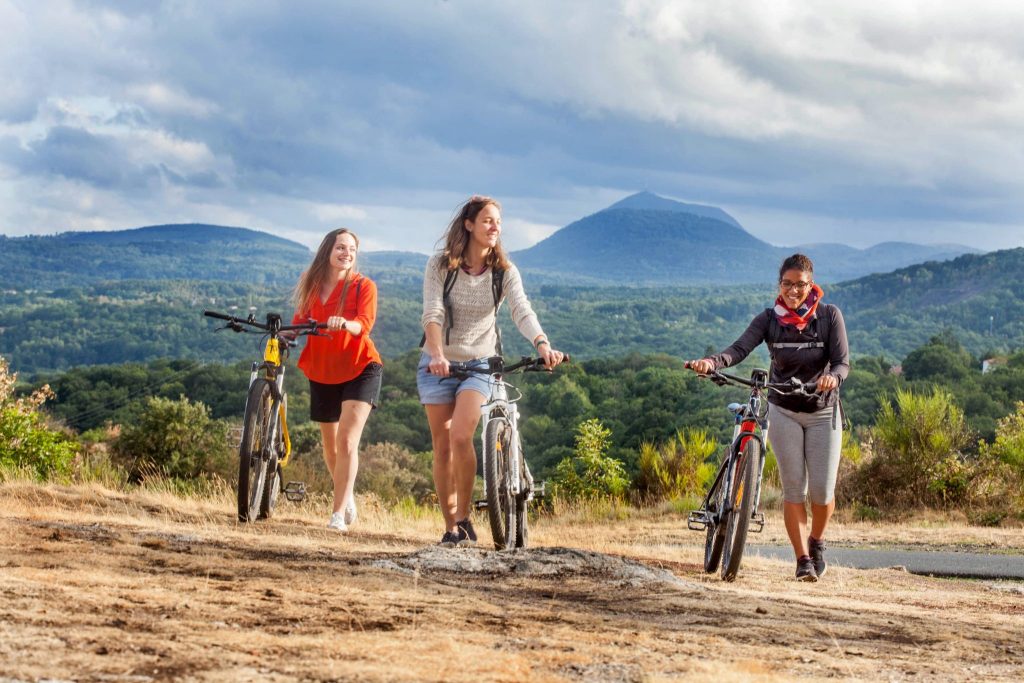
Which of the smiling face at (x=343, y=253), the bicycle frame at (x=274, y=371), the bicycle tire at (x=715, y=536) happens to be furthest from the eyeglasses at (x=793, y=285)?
the bicycle frame at (x=274, y=371)

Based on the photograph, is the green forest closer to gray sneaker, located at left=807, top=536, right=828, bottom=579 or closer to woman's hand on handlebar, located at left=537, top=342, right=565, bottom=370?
gray sneaker, located at left=807, top=536, right=828, bottom=579

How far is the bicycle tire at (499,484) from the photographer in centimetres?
718

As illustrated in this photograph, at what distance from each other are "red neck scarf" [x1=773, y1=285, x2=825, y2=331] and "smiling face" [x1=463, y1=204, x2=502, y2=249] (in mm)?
1781

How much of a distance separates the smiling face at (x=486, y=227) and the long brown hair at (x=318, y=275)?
1380mm

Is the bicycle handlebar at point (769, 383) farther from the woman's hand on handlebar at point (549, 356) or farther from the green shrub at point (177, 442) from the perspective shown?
the green shrub at point (177, 442)

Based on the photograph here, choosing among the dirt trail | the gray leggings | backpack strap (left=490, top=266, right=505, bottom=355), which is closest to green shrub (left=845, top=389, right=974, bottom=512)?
the dirt trail

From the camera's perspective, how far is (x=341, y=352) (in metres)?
8.30

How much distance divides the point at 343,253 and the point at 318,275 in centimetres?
26

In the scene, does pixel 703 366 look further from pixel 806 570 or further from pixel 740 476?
pixel 806 570

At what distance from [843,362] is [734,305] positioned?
175m

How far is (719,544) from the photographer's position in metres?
7.47

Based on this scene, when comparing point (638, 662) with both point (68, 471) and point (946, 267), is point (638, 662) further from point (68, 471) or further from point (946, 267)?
point (946, 267)

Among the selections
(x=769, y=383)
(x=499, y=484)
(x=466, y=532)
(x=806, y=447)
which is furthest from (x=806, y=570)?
(x=466, y=532)

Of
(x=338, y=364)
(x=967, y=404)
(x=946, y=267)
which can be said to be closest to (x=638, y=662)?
(x=338, y=364)
